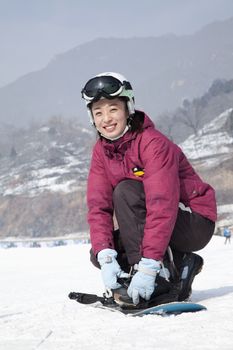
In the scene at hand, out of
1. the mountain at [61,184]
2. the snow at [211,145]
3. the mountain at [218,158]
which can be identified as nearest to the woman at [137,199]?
the mountain at [218,158]

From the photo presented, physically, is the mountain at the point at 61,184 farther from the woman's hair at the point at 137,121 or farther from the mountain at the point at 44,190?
the woman's hair at the point at 137,121

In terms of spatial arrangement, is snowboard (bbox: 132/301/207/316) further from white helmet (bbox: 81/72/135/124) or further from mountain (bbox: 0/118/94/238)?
mountain (bbox: 0/118/94/238)

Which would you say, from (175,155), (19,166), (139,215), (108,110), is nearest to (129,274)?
(139,215)

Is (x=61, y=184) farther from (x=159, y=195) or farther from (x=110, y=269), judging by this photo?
(x=159, y=195)

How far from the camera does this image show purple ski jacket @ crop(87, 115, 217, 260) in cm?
295

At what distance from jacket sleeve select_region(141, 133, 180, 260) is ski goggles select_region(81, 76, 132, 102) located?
1.35 feet

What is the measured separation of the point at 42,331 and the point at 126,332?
0.40 meters

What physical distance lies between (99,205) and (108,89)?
0.79 meters

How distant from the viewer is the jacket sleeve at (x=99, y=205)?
323cm

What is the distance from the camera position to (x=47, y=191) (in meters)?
92.3

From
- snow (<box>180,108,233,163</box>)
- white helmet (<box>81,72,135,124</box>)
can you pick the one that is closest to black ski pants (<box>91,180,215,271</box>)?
white helmet (<box>81,72,135,124</box>)

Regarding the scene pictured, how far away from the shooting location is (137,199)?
122 inches

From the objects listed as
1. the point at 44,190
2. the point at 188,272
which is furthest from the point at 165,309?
the point at 44,190

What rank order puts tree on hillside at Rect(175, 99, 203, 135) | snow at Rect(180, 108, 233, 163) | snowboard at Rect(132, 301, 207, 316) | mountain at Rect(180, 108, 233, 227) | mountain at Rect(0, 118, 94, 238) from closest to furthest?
snowboard at Rect(132, 301, 207, 316), mountain at Rect(180, 108, 233, 227), snow at Rect(180, 108, 233, 163), mountain at Rect(0, 118, 94, 238), tree on hillside at Rect(175, 99, 203, 135)
